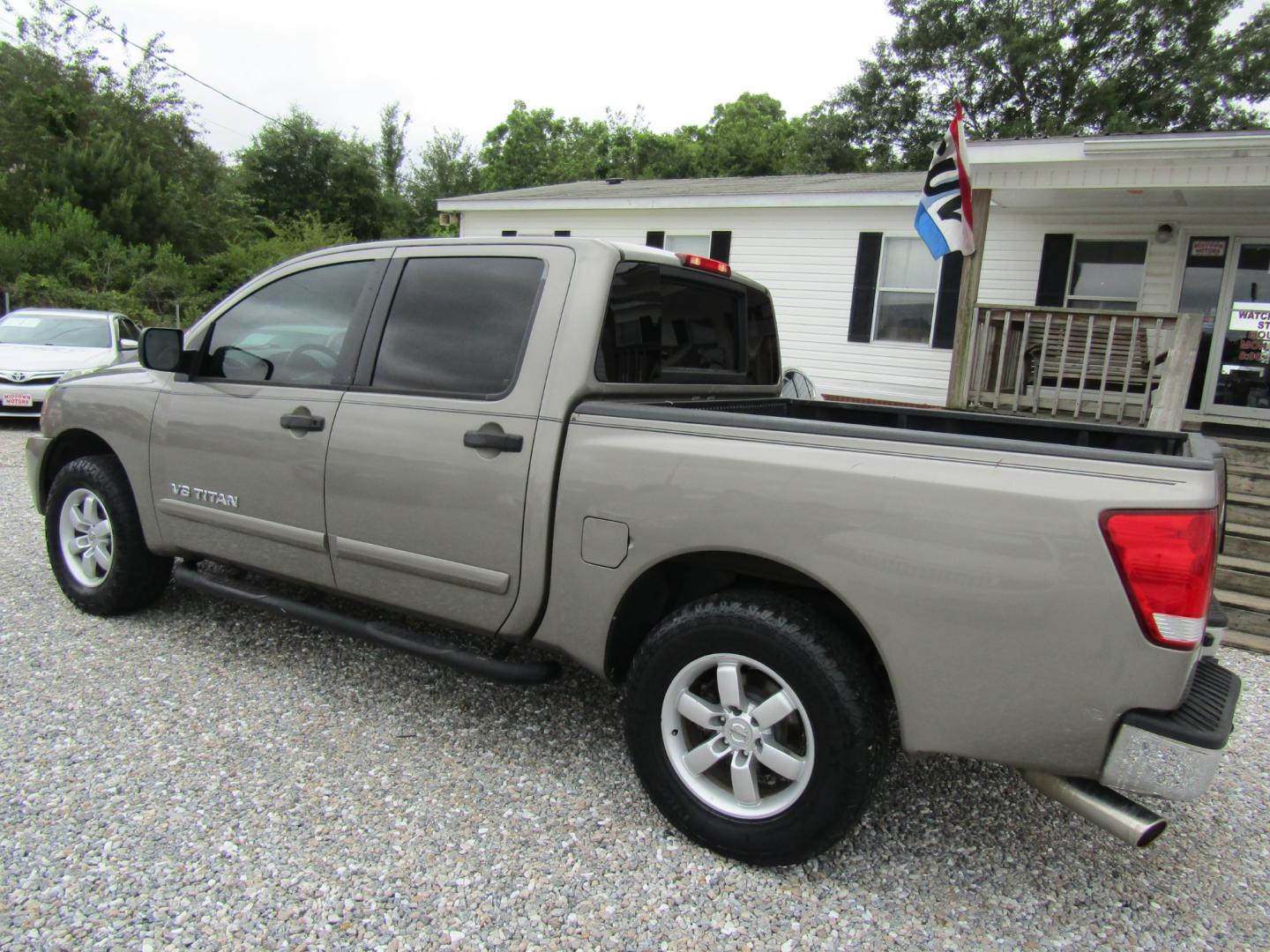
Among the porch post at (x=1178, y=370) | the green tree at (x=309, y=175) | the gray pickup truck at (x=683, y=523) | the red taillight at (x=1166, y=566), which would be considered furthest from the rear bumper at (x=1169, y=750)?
the green tree at (x=309, y=175)

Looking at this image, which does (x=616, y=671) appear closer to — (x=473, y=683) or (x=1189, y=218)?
(x=473, y=683)

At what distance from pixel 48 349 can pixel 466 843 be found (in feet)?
35.0

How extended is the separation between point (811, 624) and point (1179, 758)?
875 millimetres

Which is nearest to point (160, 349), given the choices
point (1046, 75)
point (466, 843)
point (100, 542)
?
point (100, 542)

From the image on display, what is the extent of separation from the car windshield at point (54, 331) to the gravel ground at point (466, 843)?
888 cm

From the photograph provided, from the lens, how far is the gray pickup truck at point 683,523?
1861 millimetres

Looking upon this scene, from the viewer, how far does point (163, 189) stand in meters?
24.8

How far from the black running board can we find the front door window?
9.79m

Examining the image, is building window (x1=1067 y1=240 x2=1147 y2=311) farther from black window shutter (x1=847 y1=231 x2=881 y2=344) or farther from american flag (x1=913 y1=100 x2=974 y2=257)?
american flag (x1=913 y1=100 x2=974 y2=257)

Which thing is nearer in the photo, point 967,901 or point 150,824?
point 967,901

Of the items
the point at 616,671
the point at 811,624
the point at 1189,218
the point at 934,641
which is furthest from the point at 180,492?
the point at 1189,218

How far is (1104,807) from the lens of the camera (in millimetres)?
1951

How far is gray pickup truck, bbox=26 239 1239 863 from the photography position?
73.3 inches

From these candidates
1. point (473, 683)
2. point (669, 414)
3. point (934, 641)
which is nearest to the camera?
point (934, 641)
